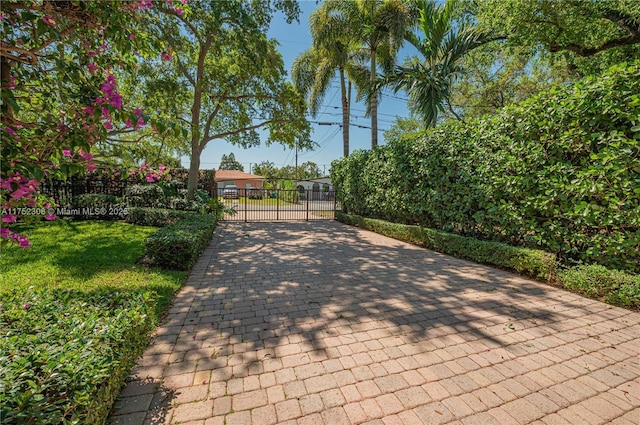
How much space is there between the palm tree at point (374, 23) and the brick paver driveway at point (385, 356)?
8030 mm

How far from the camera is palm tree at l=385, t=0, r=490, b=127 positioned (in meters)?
7.70

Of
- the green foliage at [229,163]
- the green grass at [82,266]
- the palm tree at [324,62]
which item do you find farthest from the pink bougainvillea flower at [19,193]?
the green foliage at [229,163]

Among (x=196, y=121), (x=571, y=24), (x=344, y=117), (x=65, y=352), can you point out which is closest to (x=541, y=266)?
(x=65, y=352)

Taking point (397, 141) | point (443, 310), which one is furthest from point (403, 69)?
point (443, 310)

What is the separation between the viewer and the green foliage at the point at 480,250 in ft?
14.9

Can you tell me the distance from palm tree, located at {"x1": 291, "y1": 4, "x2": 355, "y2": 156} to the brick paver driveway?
35.1 ft

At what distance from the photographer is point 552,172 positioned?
442 centimetres

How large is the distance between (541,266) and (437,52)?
657cm

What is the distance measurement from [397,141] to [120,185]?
1140cm

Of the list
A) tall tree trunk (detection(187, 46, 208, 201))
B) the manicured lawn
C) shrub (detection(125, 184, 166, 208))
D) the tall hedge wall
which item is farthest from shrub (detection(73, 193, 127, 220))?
the tall hedge wall

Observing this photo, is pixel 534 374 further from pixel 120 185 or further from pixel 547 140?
pixel 120 185

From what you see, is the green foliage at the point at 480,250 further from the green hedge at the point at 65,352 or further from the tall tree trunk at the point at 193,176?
the tall tree trunk at the point at 193,176

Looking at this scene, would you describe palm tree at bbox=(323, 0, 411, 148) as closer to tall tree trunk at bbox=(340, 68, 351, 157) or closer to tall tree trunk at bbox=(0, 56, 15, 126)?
tall tree trunk at bbox=(340, 68, 351, 157)

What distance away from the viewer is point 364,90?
13250 millimetres
